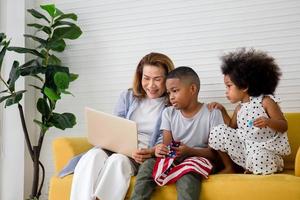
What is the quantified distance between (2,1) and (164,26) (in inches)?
56.6

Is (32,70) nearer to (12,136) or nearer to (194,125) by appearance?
(12,136)

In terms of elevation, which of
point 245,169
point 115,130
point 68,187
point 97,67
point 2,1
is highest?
point 2,1

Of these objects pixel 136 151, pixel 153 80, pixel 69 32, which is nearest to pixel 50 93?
pixel 69 32

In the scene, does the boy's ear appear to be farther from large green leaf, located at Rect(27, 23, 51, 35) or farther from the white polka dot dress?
large green leaf, located at Rect(27, 23, 51, 35)

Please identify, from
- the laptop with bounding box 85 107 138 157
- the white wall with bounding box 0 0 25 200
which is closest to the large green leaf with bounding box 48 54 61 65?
the white wall with bounding box 0 0 25 200

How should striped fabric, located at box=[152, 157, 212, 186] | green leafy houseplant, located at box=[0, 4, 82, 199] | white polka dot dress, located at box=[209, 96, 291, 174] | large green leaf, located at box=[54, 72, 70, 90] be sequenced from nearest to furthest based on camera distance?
→ striped fabric, located at box=[152, 157, 212, 186] → white polka dot dress, located at box=[209, 96, 291, 174] → large green leaf, located at box=[54, 72, 70, 90] → green leafy houseplant, located at box=[0, 4, 82, 199]

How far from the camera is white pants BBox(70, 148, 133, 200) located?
183cm

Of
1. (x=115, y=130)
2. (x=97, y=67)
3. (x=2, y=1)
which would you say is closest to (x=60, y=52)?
(x=97, y=67)

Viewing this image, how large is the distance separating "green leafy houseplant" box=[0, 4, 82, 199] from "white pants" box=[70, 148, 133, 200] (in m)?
0.97

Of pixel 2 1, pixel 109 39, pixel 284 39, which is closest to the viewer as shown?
pixel 284 39

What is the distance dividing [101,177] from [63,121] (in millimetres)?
1079

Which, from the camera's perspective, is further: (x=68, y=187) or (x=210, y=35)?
(x=210, y=35)

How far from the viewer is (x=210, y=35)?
275cm

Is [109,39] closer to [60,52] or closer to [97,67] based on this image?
[97,67]
